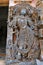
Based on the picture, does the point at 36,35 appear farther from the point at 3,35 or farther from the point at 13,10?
the point at 3,35

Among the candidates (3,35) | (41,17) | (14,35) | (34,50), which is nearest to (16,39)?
(14,35)

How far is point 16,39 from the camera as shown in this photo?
5.08ft

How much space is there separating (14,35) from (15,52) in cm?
22

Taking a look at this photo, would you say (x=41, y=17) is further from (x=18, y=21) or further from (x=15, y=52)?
(x=15, y=52)

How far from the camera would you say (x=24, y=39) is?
150 centimetres

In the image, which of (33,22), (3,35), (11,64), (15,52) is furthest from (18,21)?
(3,35)

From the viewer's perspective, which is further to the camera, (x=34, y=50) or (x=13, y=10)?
(x=13, y=10)

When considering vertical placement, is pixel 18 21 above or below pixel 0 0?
below

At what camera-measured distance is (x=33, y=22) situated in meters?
1.59

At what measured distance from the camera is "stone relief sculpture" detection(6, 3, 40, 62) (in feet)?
4.84

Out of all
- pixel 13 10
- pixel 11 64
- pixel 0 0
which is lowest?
pixel 11 64

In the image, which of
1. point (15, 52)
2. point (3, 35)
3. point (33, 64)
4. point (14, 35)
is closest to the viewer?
point (33, 64)

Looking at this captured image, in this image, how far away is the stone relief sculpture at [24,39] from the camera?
4.84ft

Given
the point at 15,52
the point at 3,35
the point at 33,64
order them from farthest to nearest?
the point at 3,35 < the point at 15,52 < the point at 33,64
